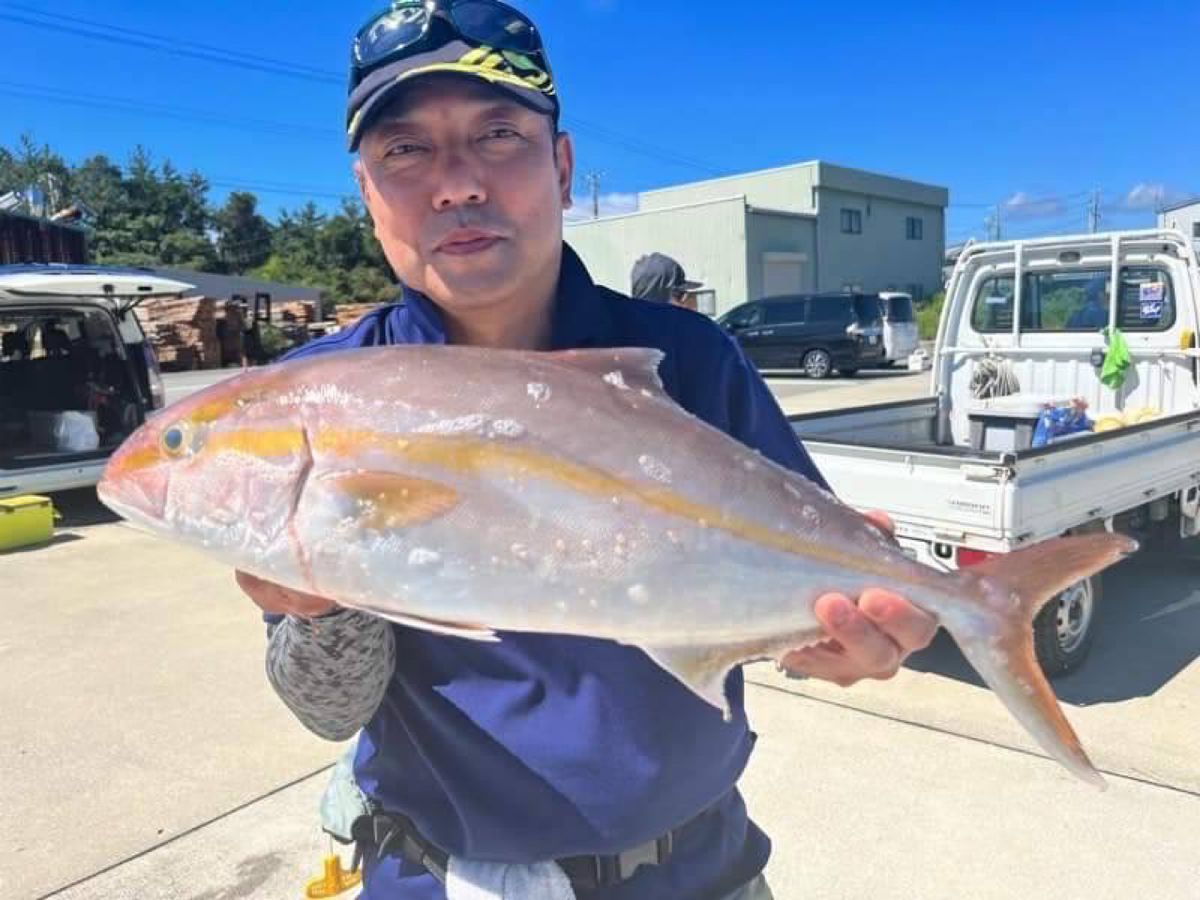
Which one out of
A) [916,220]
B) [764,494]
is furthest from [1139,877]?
[916,220]

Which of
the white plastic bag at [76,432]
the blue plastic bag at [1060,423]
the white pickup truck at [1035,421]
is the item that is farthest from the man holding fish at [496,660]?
the white plastic bag at [76,432]

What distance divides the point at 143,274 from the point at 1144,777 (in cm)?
949

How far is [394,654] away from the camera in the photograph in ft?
5.54

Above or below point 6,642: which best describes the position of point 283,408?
above

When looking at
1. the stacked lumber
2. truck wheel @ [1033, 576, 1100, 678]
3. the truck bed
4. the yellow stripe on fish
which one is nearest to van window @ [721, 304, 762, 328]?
the stacked lumber

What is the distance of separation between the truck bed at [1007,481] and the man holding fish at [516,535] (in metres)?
3.20

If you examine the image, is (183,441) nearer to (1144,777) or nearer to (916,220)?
(1144,777)

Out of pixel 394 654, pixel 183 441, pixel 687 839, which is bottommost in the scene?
pixel 687 839

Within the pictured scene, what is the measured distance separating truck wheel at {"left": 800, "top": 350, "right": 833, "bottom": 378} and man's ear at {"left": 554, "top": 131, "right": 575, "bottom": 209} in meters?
24.0

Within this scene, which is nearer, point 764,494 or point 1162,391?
point 764,494

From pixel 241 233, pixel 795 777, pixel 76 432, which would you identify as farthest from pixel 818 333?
pixel 241 233

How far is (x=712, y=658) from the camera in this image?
148 cm

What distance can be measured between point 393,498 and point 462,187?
21.2 inches

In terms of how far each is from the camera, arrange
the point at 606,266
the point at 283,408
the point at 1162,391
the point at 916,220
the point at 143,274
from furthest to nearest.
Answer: the point at 916,220 → the point at 606,266 → the point at 143,274 → the point at 1162,391 → the point at 283,408
